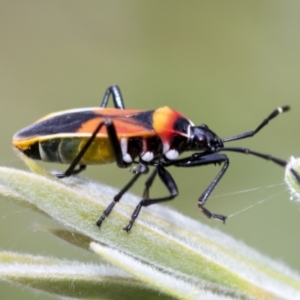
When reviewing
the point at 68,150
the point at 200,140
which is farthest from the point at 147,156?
the point at 68,150

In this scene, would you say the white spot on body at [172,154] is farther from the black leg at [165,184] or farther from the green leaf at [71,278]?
the green leaf at [71,278]

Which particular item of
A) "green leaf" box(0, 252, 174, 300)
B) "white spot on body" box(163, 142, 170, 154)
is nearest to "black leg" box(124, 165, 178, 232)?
"white spot on body" box(163, 142, 170, 154)

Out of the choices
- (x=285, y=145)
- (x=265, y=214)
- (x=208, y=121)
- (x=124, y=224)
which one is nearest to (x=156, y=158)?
(x=124, y=224)

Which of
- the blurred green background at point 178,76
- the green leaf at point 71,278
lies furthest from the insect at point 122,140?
the blurred green background at point 178,76

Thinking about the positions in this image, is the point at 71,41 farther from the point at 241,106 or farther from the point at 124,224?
the point at 124,224

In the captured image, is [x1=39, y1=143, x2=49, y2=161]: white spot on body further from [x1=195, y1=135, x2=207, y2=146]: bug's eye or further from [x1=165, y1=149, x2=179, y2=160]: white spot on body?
[x1=195, y1=135, x2=207, y2=146]: bug's eye

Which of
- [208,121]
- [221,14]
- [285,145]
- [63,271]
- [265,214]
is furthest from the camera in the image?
[221,14]
